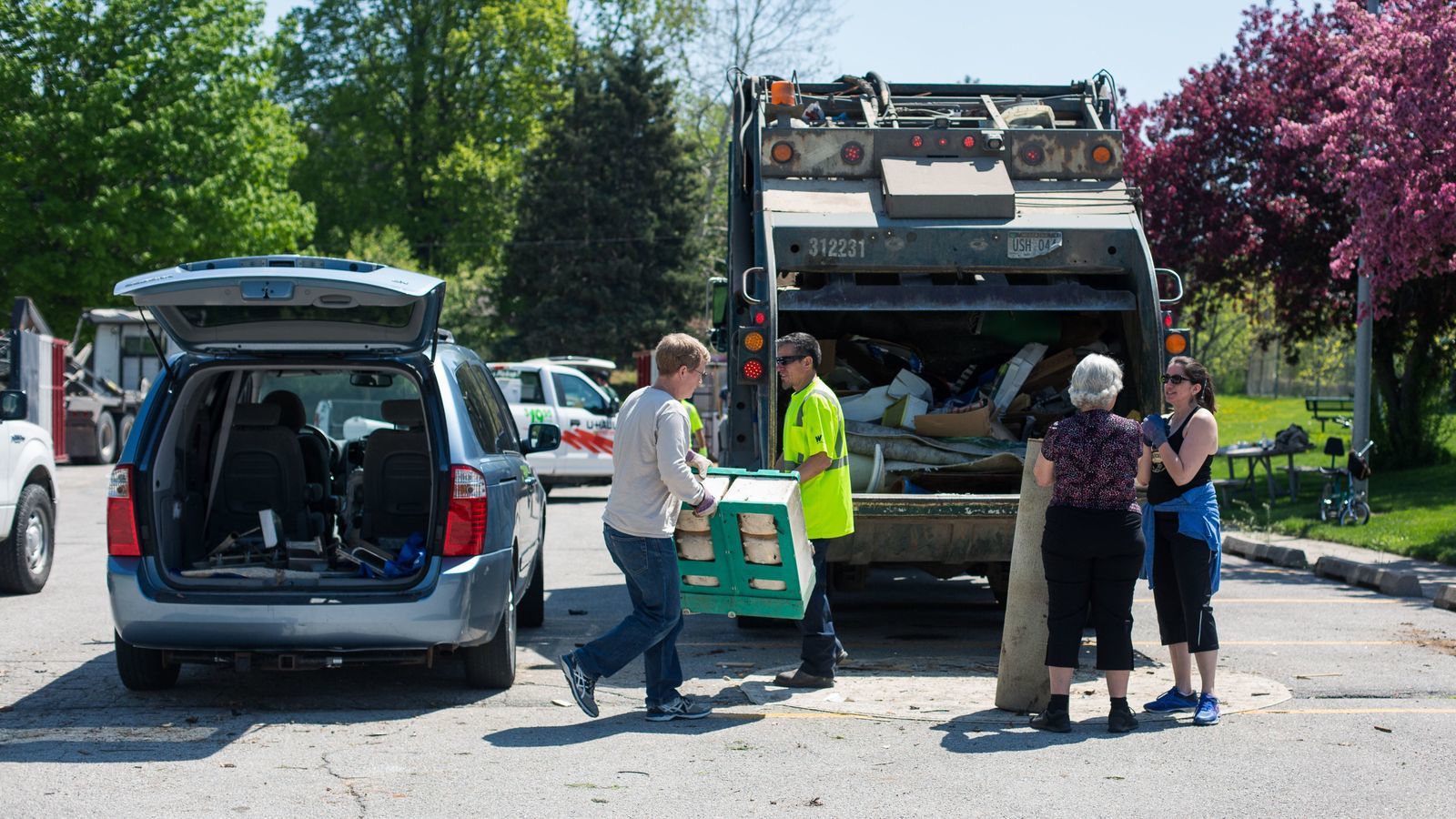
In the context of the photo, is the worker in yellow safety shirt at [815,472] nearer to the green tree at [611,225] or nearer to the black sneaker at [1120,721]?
the black sneaker at [1120,721]

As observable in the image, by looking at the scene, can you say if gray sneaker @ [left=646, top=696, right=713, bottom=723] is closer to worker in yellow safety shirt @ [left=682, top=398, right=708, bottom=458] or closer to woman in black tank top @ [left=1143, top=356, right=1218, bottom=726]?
woman in black tank top @ [left=1143, top=356, right=1218, bottom=726]

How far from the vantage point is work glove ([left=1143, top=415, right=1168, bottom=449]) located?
7031 millimetres

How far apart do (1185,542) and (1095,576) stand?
552 mm

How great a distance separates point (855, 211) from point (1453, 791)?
15.7 ft

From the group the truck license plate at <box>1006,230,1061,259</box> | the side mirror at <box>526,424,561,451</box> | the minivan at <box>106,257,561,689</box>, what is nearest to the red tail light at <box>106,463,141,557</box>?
the minivan at <box>106,257,561,689</box>

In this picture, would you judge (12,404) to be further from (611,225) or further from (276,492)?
(611,225)

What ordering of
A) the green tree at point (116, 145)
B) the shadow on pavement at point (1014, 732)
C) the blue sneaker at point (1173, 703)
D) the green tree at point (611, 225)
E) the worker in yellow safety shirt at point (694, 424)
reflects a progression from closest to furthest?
the shadow on pavement at point (1014, 732)
the blue sneaker at point (1173, 703)
the worker in yellow safety shirt at point (694, 424)
the green tree at point (116, 145)
the green tree at point (611, 225)

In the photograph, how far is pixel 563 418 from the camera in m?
19.4

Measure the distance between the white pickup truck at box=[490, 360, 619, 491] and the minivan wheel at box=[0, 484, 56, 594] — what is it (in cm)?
812

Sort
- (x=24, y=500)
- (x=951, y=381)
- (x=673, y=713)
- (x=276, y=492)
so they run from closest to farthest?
1. (x=673, y=713)
2. (x=276, y=492)
3. (x=951, y=381)
4. (x=24, y=500)

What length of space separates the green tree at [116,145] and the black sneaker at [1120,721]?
99.8 feet

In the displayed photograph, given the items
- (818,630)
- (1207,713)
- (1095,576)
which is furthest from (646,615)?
(1207,713)

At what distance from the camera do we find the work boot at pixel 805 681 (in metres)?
7.66

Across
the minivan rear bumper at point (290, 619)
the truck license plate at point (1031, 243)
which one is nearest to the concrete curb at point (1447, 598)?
the truck license plate at point (1031, 243)
